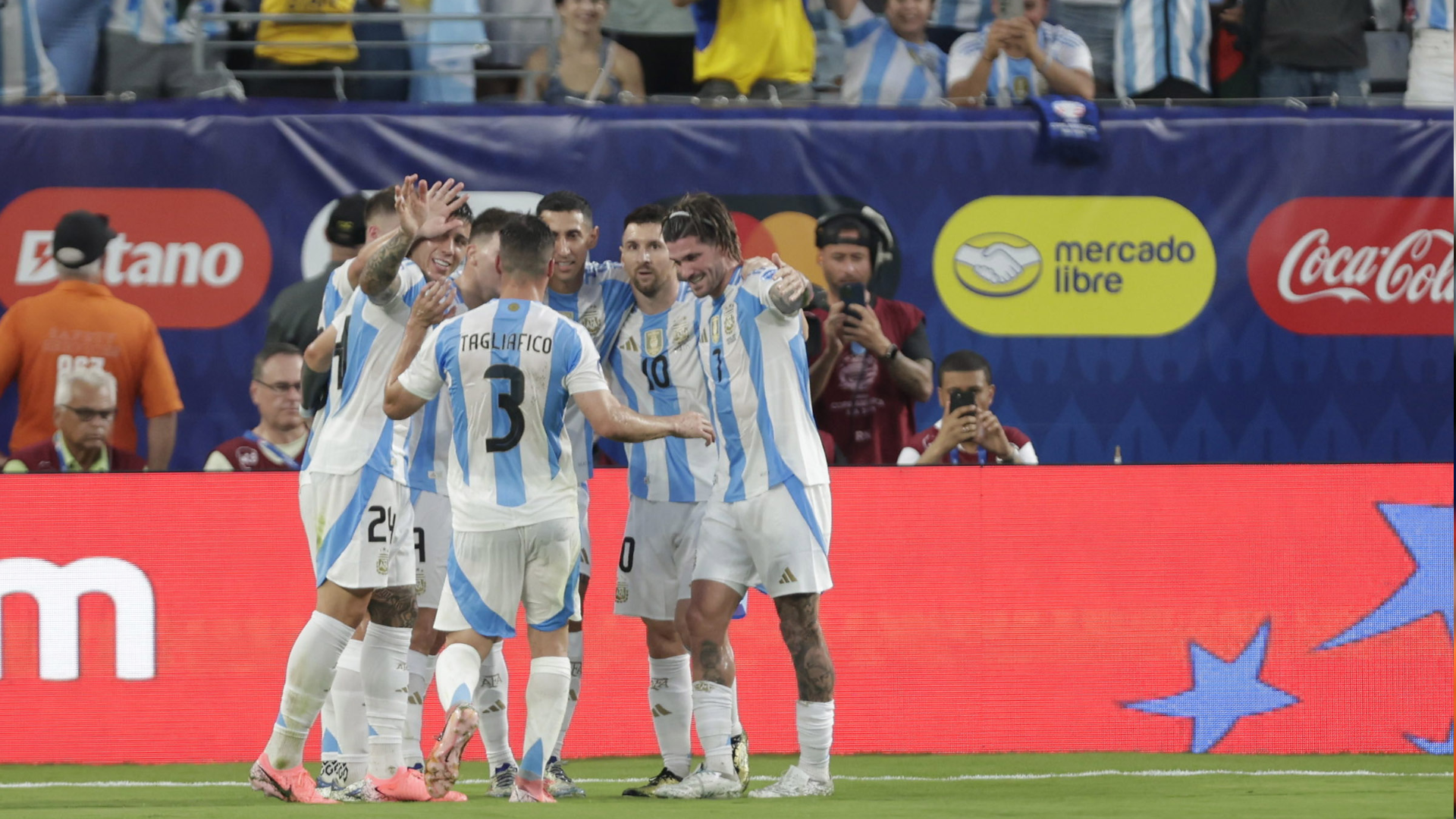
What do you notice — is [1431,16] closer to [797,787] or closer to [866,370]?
[866,370]

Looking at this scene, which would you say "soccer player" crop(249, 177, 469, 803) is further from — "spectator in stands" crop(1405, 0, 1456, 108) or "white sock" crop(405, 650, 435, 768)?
"spectator in stands" crop(1405, 0, 1456, 108)

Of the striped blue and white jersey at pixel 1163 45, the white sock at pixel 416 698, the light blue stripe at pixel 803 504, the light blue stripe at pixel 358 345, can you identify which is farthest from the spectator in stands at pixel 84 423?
the striped blue and white jersey at pixel 1163 45

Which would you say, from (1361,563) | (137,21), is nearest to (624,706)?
(1361,563)

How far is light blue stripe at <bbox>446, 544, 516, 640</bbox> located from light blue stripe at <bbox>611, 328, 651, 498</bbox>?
4.52 feet

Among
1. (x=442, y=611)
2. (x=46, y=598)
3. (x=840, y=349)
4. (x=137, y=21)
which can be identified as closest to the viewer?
(x=442, y=611)

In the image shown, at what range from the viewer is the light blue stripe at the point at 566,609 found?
614 cm

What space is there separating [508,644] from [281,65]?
12.9 ft

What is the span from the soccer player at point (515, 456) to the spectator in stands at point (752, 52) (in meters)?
4.27

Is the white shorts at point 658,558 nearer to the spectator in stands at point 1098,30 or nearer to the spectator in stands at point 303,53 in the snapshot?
the spectator in stands at point 303,53

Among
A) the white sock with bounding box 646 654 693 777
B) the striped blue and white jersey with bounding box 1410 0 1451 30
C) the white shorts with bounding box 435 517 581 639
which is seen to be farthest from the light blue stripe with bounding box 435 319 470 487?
the striped blue and white jersey with bounding box 1410 0 1451 30

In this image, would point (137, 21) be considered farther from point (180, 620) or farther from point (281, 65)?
point (180, 620)

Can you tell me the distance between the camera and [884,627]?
830 cm

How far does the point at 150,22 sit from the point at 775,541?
18.5 feet

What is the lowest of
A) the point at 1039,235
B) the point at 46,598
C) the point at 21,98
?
the point at 46,598
